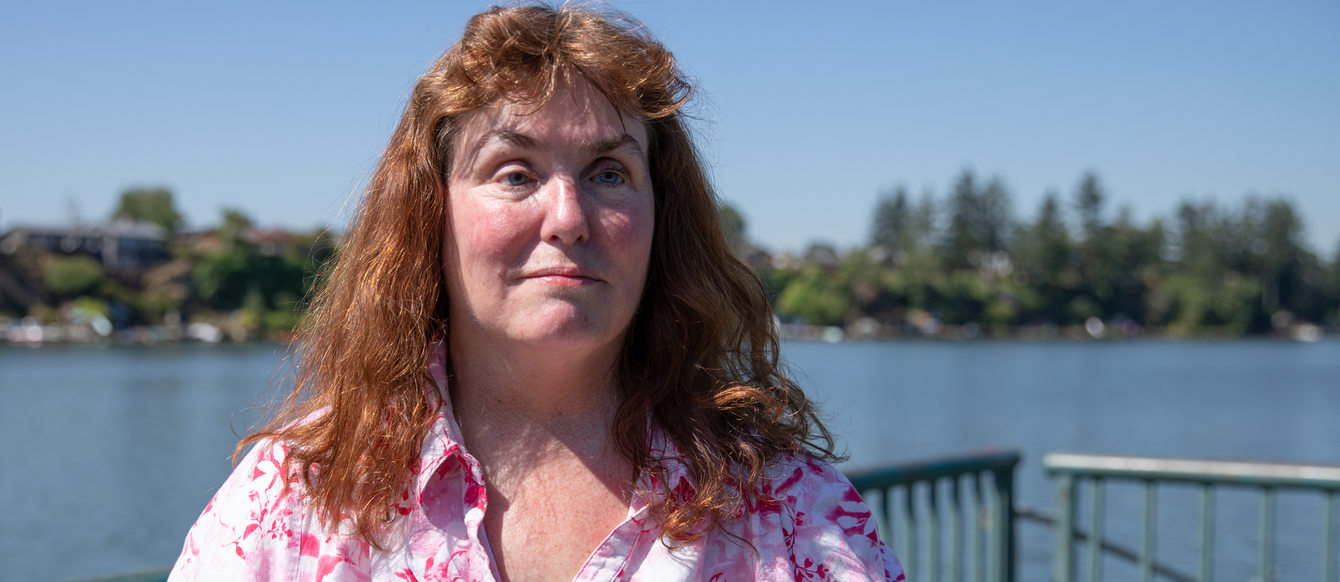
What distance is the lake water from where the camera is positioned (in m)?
19.5

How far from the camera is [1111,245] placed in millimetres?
118375

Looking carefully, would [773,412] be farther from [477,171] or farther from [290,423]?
[290,423]

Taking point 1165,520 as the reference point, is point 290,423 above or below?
above

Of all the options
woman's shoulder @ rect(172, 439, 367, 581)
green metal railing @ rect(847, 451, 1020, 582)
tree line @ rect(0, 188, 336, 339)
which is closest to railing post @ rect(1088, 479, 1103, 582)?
green metal railing @ rect(847, 451, 1020, 582)

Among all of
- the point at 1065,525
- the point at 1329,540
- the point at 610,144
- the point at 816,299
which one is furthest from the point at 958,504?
the point at 816,299

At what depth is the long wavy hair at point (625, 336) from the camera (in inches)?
64.5

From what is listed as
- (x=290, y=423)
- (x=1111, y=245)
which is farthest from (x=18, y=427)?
(x=1111, y=245)

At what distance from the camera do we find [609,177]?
1682 millimetres

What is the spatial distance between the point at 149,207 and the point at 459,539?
5476 inches

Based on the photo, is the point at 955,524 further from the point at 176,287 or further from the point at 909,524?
the point at 176,287

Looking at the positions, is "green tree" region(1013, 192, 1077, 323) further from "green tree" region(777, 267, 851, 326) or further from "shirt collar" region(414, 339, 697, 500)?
"shirt collar" region(414, 339, 697, 500)

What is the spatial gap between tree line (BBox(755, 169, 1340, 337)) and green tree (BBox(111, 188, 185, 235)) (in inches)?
2653

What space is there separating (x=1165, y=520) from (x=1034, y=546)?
15.3 feet

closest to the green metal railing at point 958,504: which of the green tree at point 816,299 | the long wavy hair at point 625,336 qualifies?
the long wavy hair at point 625,336
